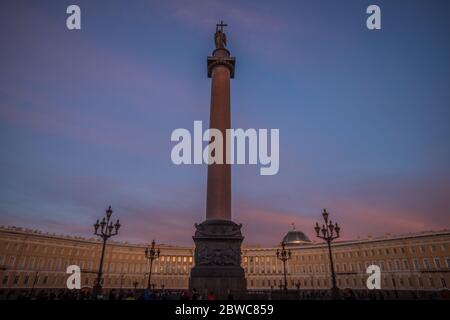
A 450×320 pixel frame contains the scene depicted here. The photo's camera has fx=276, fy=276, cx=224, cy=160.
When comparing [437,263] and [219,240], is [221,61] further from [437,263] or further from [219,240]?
[437,263]

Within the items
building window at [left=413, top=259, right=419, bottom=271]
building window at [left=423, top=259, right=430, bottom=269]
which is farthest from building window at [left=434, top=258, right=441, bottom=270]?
building window at [left=413, top=259, right=419, bottom=271]

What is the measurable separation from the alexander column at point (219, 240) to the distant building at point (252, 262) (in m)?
61.1

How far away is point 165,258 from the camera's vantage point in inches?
3548

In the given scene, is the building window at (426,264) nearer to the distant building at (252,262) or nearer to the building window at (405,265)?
the distant building at (252,262)

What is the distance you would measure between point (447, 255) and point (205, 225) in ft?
210

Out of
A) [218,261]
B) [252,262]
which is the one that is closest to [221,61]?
[218,261]

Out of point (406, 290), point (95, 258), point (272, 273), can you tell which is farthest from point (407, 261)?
point (95, 258)

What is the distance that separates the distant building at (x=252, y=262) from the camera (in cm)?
6075

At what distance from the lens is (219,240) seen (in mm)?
17078

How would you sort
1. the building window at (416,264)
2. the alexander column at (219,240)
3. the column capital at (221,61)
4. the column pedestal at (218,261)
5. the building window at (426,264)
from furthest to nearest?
the building window at (416,264), the building window at (426,264), the column capital at (221,61), the alexander column at (219,240), the column pedestal at (218,261)

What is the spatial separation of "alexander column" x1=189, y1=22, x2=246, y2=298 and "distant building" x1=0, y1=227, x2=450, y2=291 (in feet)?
201

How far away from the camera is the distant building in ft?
199

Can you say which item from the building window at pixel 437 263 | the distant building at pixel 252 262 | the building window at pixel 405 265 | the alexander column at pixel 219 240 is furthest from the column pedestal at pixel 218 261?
the building window at pixel 405 265
